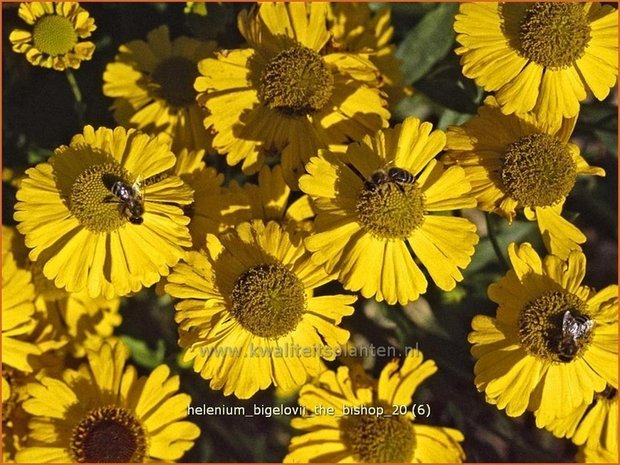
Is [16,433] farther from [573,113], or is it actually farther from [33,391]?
[573,113]

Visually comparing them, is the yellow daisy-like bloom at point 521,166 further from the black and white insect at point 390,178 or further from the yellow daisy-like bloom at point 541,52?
the black and white insect at point 390,178

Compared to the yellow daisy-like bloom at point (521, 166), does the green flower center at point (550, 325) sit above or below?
below

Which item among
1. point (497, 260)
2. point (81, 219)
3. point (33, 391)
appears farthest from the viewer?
point (497, 260)

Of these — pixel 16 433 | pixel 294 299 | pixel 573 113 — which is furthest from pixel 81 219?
pixel 573 113

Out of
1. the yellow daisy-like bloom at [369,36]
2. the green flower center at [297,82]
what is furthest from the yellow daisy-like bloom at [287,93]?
the yellow daisy-like bloom at [369,36]

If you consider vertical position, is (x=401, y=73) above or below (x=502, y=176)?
above

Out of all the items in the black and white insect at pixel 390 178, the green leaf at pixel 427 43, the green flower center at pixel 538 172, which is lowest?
the black and white insect at pixel 390 178
